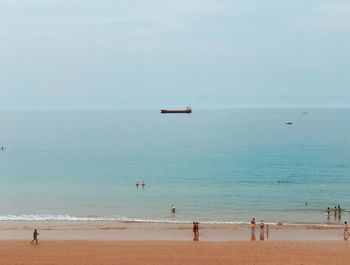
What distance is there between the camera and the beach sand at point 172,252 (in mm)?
25859

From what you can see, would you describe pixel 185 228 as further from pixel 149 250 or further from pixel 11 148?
pixel 11 148

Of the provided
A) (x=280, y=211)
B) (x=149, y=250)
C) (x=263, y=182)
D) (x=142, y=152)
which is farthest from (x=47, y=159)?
(x=149, y=250)

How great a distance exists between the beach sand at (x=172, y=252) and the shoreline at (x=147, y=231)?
2239mm

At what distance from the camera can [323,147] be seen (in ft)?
354

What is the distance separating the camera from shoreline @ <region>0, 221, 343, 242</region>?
1298 inches

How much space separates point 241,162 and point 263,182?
64.4 ft

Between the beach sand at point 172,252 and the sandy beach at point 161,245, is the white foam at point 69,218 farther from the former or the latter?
the beach sand at point 172,252

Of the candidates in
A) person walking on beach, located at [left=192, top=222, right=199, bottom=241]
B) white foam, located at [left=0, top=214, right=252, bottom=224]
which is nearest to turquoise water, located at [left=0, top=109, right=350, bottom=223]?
white foam, located at [left=0, top=214, right=252, bottom=224]

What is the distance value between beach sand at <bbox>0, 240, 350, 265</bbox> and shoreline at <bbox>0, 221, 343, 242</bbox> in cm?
224

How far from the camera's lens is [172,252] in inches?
1088

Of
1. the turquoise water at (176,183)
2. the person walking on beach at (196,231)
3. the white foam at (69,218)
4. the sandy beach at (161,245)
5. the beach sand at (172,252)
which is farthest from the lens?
the turquoise water at (176,183)

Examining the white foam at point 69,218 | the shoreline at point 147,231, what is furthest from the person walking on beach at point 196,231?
the white foam at point 69,218

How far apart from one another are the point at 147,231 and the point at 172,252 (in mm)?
7825

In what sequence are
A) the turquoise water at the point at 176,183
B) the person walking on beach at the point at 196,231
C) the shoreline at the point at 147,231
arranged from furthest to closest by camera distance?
1. the turquoise water at the point at 176,183
2. the shoreline at the point at 147,231
3. the person walking on beach at the point at 196,231
